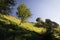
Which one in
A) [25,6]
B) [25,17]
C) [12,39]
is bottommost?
[12,39]

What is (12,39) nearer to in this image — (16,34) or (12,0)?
(16,34)

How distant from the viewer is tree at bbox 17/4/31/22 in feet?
194

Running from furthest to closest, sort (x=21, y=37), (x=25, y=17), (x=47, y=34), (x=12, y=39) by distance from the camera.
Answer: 1. (x=25, y=17)
2. (x=47, y=34)
3. (x=21, y=37)
4. (x=12, y=39)

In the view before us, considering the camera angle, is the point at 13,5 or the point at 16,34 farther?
the point at 13,5

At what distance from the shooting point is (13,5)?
6512cm

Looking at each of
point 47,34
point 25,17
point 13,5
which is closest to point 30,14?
point 25,17

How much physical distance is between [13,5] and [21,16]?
7004mm

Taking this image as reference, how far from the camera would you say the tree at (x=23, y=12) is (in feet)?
194

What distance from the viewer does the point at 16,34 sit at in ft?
91.2

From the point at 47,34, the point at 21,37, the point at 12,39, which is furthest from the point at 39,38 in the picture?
the point at 12,39

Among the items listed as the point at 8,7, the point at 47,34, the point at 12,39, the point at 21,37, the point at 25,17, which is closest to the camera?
the point at 12,39

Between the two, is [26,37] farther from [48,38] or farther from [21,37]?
[48,38]

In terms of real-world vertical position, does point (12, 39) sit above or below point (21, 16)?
below

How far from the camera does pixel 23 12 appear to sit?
2357 inches
